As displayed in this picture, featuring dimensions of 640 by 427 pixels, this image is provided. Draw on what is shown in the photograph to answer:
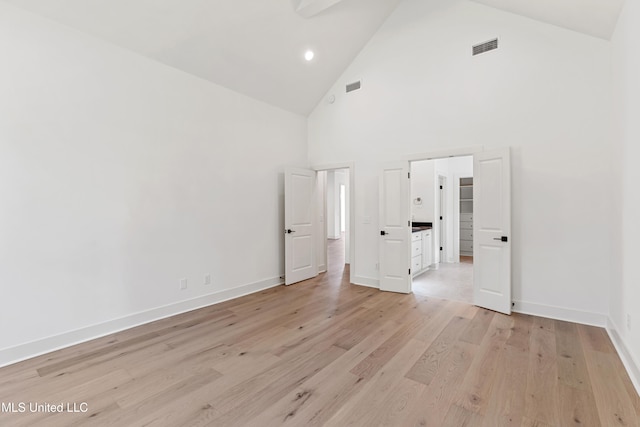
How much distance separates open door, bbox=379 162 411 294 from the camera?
182 inches

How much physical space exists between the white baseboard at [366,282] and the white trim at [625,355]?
9.29 ft

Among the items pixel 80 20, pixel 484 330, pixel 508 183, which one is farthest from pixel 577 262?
pixel 80 20

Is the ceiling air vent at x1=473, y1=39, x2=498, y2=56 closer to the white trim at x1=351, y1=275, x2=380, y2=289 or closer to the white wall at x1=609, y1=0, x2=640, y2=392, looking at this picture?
the white wall at x1=609, y1=0, x2=640, y2=392

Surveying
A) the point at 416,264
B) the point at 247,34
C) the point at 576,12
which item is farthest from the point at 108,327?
the point at 576,12

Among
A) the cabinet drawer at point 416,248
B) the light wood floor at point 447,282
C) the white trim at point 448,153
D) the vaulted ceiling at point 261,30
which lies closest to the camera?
the vaulted ceiling at point 261,30

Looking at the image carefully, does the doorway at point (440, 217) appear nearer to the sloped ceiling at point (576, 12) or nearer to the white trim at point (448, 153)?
the white trim at point (448, 153)

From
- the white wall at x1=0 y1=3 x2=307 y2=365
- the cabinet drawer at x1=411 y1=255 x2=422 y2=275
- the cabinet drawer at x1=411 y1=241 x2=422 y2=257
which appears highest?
the white wall at x1=0 y1=3 x2=307 y2=365

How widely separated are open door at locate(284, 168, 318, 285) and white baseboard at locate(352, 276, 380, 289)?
92 cm

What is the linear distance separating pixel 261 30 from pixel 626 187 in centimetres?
438

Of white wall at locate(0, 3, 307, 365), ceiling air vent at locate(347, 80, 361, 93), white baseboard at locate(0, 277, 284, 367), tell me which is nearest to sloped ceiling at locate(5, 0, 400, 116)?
white wall at locate(0, 3, 307, 365)

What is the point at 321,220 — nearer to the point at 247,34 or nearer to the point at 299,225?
the point at 299,225

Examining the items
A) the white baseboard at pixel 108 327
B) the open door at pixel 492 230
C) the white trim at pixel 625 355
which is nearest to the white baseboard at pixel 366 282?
the open door at pixel 492 230

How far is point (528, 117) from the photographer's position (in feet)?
12.0

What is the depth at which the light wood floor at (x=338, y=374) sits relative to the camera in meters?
1.90
